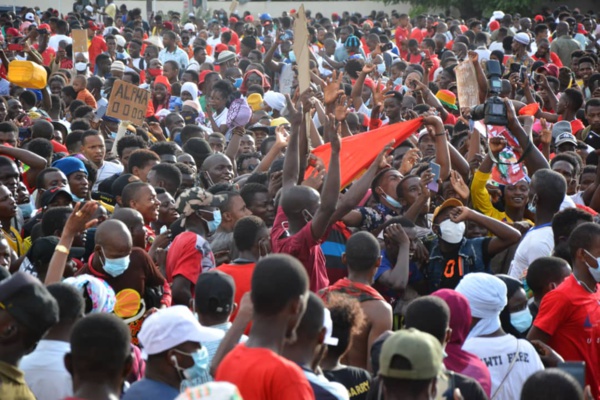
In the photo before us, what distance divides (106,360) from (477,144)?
5.79 metres

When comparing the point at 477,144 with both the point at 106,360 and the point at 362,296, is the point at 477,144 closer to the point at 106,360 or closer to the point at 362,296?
the point at 362,296

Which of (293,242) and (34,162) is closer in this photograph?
(293,242)

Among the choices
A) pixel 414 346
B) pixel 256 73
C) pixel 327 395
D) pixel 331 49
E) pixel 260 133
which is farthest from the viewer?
pixel 331 49

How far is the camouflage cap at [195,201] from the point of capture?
6441 millimetres

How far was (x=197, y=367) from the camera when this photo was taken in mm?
3963

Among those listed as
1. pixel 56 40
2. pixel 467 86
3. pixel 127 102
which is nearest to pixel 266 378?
pixel 467 86

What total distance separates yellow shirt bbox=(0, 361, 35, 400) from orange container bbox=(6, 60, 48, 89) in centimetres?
838

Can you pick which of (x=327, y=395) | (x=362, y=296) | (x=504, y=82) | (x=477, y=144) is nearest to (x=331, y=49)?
(x=504, y=82)

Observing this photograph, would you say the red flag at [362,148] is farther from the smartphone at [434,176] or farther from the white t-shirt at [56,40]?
the white t-shirt at [56,40]

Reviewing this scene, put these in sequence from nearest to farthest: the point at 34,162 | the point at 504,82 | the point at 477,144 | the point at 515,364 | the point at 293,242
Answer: the point at 515,364
the point at 293,242
the point at 34,162
the point at 477,144
the point at 504,82

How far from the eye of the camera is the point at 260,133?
1115cm

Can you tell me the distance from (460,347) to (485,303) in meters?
0.40

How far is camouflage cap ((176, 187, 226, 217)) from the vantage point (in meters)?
6.44

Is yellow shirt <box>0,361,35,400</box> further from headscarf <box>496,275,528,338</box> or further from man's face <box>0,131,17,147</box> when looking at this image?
man's face <box>0,131,17,147</box>
